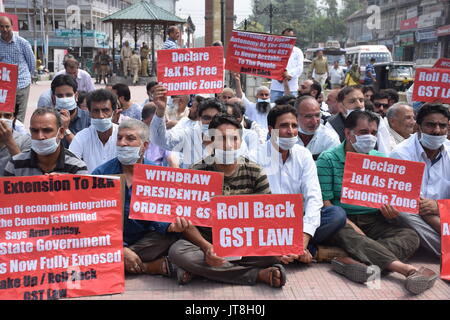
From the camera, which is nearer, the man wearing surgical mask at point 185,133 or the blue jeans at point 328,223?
the blue jeans at point 328,223

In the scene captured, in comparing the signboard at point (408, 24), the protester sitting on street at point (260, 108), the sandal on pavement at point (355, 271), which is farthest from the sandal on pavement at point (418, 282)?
the signboard at point (408, 24)

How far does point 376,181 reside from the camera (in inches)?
175

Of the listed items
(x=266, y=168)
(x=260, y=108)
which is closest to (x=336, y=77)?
(x=260, y=108)

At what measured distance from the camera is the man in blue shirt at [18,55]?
7555 mm

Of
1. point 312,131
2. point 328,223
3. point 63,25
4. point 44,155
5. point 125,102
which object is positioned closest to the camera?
point 44,155

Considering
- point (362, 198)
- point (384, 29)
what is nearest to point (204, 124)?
point (362, 198)

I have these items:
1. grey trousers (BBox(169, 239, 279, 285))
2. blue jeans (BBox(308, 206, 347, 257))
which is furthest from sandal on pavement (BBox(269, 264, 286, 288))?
blue jeans (BBox(308, 206, 347, 257))

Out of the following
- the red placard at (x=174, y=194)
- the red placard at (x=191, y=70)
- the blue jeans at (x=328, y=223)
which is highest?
the red placard at (x=191, y=70)

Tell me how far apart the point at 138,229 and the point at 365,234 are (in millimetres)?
2101

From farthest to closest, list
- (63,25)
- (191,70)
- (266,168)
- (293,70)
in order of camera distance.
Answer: (63,25)
(293,70)
(191,70)
(266,168)

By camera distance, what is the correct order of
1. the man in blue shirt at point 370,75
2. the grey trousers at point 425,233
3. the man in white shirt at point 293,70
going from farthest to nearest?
1. the man in blue shirt at point 370,75
2. the man in white shirt at point 293,70
3. the grey trousers at point 425,233

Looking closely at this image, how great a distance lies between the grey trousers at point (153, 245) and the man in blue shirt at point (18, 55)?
164 inches

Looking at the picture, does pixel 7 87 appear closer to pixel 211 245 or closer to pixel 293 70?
pixel 211 245

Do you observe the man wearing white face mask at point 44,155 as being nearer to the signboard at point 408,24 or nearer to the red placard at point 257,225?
the red placard at point 257,225
